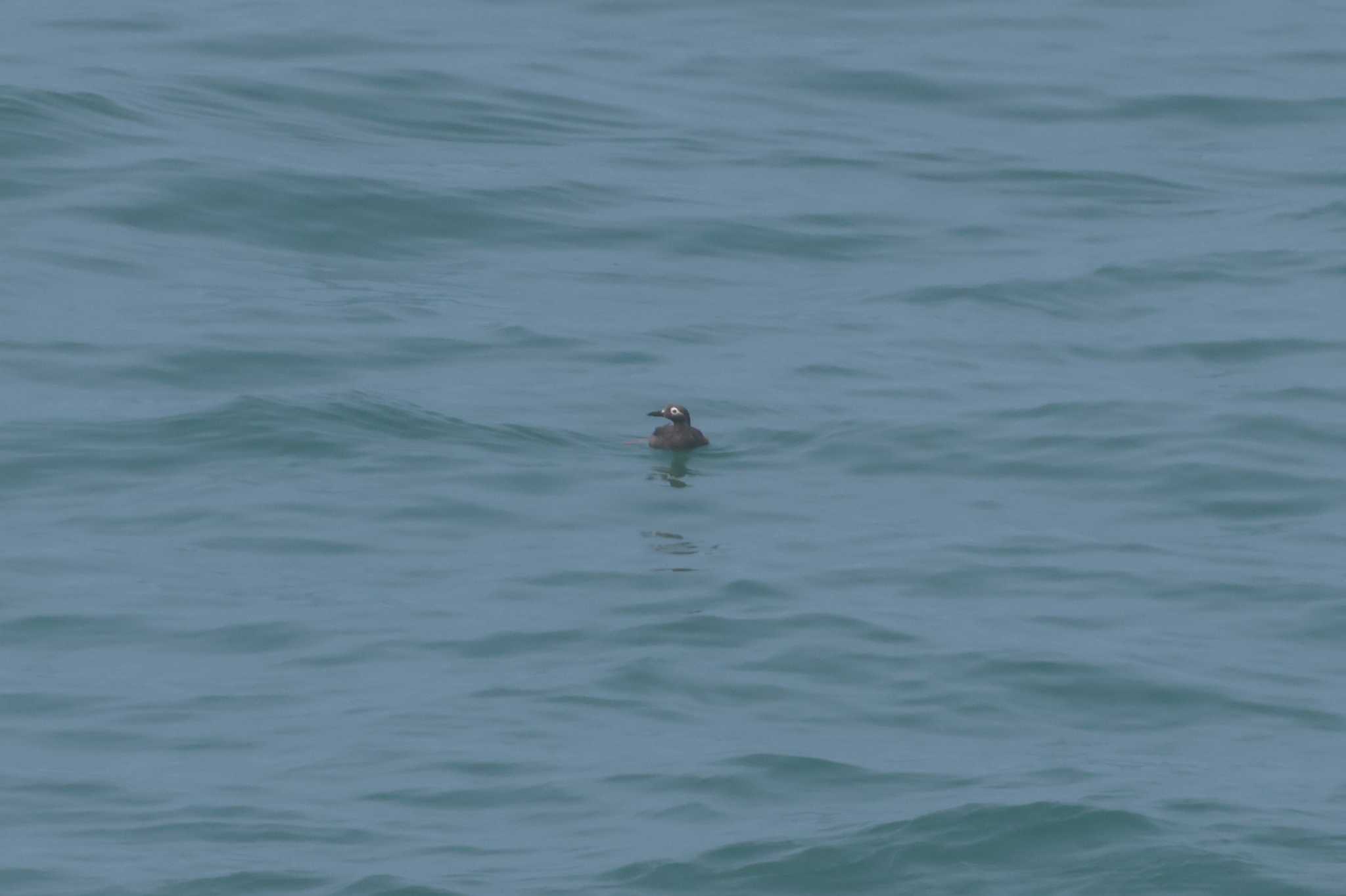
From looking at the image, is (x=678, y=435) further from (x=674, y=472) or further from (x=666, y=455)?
(x=674, y=472)

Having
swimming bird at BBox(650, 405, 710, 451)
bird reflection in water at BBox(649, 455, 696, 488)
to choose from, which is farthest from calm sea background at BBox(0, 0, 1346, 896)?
swimming bird at BBox(650, 405, 710, 451)

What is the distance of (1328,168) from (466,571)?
57.7ft

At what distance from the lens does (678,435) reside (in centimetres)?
2166

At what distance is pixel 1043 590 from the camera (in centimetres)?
1847

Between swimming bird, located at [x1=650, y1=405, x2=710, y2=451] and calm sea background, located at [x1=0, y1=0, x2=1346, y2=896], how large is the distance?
1.14 ft

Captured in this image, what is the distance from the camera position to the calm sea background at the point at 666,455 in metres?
14.3

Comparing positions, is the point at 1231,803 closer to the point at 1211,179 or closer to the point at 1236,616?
the point at 1236,616

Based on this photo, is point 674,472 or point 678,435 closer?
point 674,472

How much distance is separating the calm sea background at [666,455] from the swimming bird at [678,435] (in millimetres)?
349

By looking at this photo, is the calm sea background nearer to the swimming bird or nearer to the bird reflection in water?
the bird reflection in water

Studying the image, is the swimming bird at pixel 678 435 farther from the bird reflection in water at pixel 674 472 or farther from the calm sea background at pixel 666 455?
the calm sea background at pixel 666 455

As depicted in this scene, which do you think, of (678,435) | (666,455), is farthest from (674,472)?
(678,435)

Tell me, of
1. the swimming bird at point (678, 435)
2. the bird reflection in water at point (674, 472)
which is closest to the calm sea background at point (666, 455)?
the bird reflection in water at point (674, 472)

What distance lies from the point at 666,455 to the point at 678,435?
0.20m
